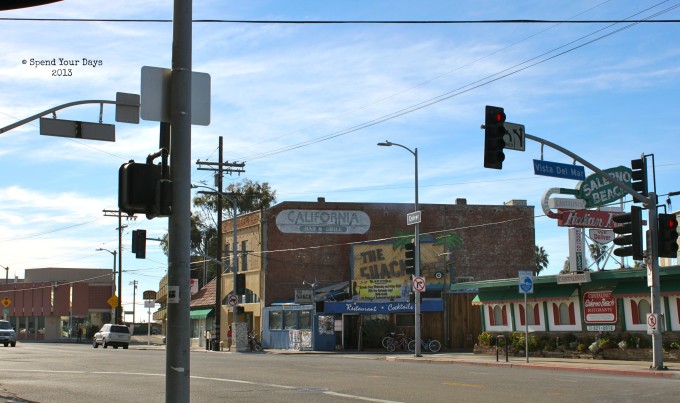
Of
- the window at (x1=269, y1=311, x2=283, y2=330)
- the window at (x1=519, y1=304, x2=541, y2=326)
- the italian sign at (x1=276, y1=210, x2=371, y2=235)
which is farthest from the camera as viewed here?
the italian sign at (x1=276, y1=210, x2=371, y2=235)

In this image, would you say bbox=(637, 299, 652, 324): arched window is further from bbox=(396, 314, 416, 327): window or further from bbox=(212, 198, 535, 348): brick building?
bbox=(396, 314, 416, 327): window

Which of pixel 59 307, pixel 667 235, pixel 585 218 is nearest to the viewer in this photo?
pixel 667 235

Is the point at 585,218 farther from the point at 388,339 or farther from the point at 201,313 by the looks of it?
the point at 201,313

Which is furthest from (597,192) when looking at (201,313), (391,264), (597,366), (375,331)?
(201,313)

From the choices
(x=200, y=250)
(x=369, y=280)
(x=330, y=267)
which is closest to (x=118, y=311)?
(x=200, y=250)

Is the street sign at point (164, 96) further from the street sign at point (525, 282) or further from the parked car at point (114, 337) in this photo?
the parked car at point (114, 337)

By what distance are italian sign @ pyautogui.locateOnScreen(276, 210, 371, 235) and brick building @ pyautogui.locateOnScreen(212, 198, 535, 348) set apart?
66 mm

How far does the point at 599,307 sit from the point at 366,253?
21.9 metres

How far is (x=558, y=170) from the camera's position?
2325cm

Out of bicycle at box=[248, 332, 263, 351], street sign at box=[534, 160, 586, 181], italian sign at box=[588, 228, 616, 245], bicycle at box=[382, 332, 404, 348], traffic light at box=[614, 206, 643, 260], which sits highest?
street sign at box=[534, 160, 586, 181]

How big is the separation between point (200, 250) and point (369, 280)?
103ft

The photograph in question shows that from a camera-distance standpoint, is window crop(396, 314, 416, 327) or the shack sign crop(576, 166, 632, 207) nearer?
the shack sign crop(576, 166, 632, 207)

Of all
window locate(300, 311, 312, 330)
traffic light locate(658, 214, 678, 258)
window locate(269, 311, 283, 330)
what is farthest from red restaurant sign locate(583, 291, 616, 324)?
window locate(269, 311, 283, 330)

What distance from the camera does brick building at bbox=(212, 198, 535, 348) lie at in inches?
1913
